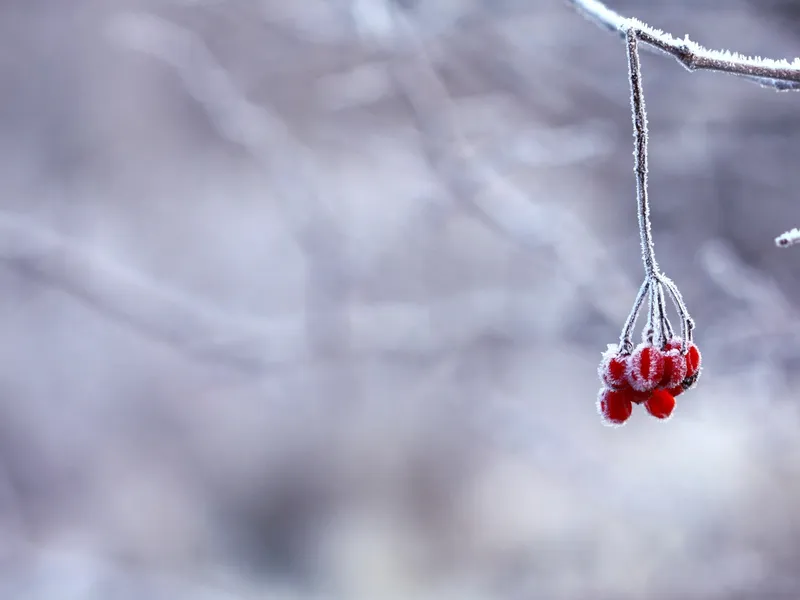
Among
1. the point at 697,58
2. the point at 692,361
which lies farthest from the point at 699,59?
the point at 692,361

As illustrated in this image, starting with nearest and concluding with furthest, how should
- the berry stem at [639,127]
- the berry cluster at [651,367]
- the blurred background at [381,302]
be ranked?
the berry stem at [639,127]
the berry cluster at [651,367]
the blurred background at [381,302]

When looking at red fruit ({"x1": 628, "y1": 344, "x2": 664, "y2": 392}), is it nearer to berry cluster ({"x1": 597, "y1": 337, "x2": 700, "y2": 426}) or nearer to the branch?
berry cluster ({"x1": 597, "y1": 337, "x2": 700, "y2": 426})

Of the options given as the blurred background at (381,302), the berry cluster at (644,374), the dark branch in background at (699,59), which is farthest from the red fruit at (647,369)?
the blurred background at (381,302)

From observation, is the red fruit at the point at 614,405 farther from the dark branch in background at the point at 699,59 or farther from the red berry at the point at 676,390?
the dark branch in background at the point at 699,59

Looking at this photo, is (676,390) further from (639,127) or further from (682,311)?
(639,127)

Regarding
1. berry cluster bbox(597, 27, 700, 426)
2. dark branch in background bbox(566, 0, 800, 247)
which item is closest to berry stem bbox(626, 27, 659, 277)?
dark branch in background bbox(566, 0, 800, 247)
